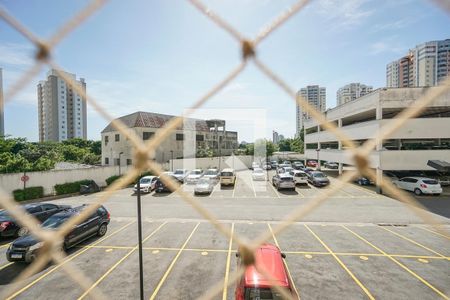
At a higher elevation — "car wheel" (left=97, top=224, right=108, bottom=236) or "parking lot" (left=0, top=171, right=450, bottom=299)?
"car wheel" (left=97, top=224, right=108, bottom=236)

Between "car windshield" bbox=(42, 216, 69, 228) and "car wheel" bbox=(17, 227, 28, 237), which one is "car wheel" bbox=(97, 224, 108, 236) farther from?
"car wheel" bbox=(17, 227, 28, 237)

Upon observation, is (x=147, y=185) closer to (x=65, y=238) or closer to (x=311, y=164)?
(x=65, y=238)

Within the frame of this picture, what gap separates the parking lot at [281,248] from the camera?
20.2ft

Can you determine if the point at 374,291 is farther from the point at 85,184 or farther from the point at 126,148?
the point at 126,148

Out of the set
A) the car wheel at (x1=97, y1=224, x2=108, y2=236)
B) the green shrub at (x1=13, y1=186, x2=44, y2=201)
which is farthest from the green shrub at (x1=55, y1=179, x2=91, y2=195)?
the car wheel at (x1=97, y1=224, x2=108, y2=236)

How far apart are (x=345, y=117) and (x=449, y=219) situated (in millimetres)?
15246

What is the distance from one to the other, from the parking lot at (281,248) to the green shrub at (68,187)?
8384mm

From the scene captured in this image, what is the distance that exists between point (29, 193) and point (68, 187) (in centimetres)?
269

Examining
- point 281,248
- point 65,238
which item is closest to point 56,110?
point 65,238

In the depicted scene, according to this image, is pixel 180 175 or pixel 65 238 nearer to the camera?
pixel 65 238

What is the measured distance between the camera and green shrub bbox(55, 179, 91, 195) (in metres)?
19.3

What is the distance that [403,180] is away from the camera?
65.0 feet

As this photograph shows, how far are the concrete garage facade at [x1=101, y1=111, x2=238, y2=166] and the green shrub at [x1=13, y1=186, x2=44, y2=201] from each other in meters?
10.8

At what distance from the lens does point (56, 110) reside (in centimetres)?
8700
